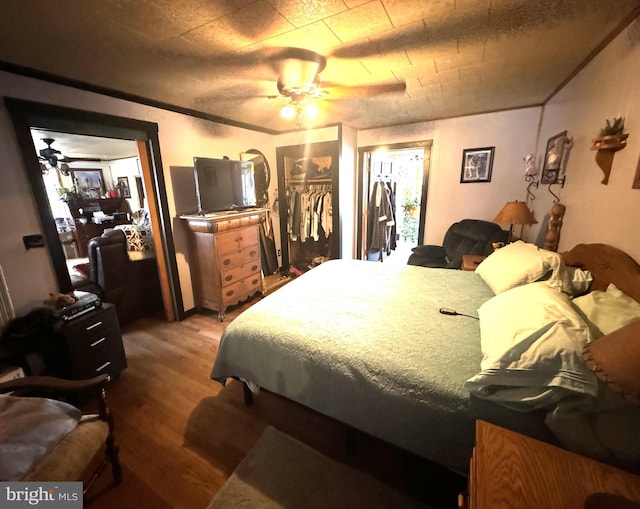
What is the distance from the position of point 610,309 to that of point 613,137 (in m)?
0.93

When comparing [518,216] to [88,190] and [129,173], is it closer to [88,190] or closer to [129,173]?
[129,173]

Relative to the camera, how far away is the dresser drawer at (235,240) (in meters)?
2.81

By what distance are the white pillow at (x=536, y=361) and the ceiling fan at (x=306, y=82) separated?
4.99ft

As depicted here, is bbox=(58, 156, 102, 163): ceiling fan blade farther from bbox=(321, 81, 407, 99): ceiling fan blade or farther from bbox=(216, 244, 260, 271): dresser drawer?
bbox=(321, 81, 407, 99): ceiling fan blade

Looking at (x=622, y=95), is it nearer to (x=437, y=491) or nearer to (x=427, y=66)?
(x=427, y=66)

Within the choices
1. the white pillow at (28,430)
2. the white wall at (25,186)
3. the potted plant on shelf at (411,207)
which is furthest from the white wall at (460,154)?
the potted plant on shelf at (411,207)

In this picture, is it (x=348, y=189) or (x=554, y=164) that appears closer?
(x=554, y=164)

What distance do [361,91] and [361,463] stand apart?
7.52 feet

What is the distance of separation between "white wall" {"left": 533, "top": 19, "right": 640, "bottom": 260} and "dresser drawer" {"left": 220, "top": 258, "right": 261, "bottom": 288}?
300 centimetres

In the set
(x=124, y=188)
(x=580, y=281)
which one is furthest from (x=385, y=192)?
(x=124, y=188)

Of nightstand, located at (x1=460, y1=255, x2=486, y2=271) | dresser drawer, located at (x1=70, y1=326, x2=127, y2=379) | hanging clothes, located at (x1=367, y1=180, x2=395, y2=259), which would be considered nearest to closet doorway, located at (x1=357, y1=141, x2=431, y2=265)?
hanging clothes, located at (x1=367, y1=180, x2=395, y2=259)

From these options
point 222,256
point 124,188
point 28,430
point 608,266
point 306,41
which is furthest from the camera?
point 124,188

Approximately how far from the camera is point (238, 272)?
310 cm

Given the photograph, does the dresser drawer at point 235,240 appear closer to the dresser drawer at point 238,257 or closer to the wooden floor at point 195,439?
the dresser drawer at point 238,257
